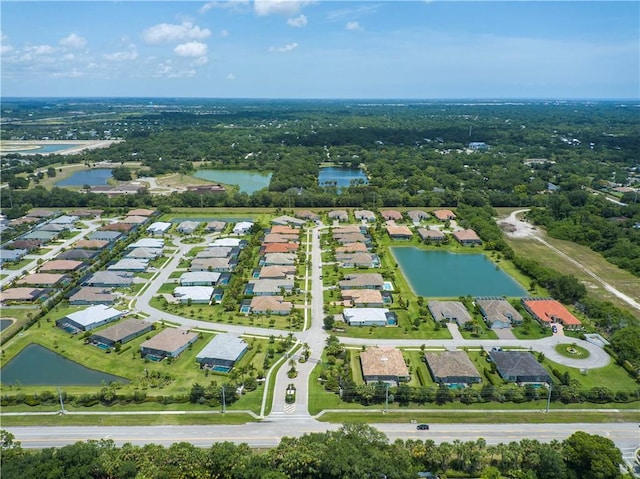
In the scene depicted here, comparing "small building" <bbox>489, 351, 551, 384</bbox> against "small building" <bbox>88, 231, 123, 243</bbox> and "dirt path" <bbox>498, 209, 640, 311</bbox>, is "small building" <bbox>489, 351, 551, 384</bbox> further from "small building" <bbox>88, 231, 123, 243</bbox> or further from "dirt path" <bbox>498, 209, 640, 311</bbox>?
"small building" <bbox>88, 231, 123, 243</bbox>

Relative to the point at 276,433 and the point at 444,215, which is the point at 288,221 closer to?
the point at 444,215

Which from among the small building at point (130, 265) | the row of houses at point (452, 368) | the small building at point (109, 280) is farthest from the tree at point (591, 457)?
the small building at point (130, 265)

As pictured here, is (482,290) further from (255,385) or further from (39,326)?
(39,326)

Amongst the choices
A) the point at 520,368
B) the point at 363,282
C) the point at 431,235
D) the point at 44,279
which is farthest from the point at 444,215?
the point at 44,279

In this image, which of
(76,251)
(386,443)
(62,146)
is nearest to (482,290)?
(386,443)

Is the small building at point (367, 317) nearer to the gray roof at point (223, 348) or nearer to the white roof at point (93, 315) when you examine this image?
the gray roof at point (223, 348)

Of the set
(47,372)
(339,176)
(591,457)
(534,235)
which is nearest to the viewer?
(591,457)
